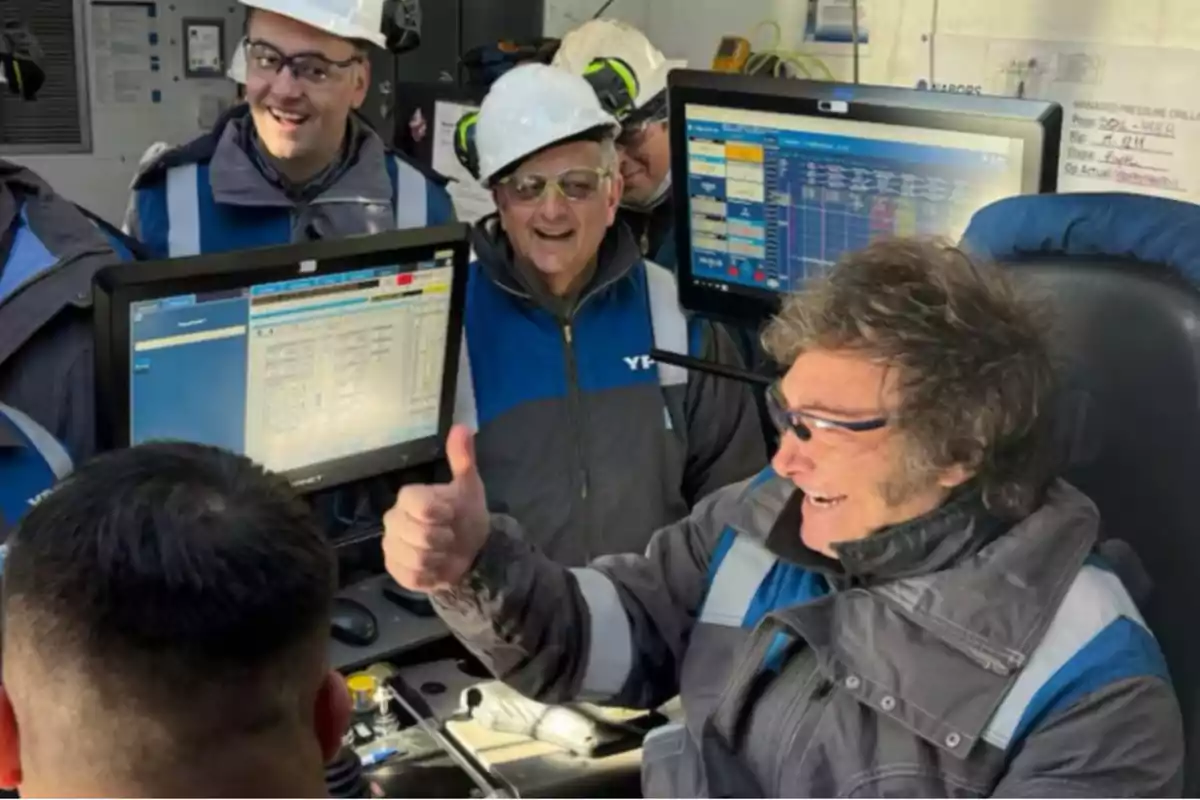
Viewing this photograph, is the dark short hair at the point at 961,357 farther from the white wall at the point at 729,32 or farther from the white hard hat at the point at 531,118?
the white wall at the point at 729,32

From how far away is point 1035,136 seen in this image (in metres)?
1.61

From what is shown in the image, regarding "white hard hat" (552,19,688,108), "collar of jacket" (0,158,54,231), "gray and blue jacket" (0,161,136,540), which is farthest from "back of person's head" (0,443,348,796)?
"white hard hat" (552,19,688,108)

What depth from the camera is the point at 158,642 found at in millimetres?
741

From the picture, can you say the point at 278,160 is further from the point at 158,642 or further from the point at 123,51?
the point at 158,642

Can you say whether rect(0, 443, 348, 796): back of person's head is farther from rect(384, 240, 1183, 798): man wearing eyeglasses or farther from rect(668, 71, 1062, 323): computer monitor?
rect(668, 71, 1062, 323): computer monitor

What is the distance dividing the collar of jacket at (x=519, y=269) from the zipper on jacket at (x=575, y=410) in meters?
0.08

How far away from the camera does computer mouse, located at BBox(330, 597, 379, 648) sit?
180cm

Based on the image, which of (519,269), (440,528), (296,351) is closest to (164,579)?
(440,528)

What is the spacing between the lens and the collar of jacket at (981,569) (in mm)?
1212

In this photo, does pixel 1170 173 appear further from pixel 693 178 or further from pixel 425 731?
pixel 425 731

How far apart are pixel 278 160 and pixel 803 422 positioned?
1.07 metres

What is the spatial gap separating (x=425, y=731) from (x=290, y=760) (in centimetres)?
88

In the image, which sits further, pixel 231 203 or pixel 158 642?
pixel 231 203

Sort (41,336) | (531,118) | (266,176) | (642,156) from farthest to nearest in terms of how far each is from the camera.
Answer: (642,156) → (266,176) → (531,118) → (41,336)
